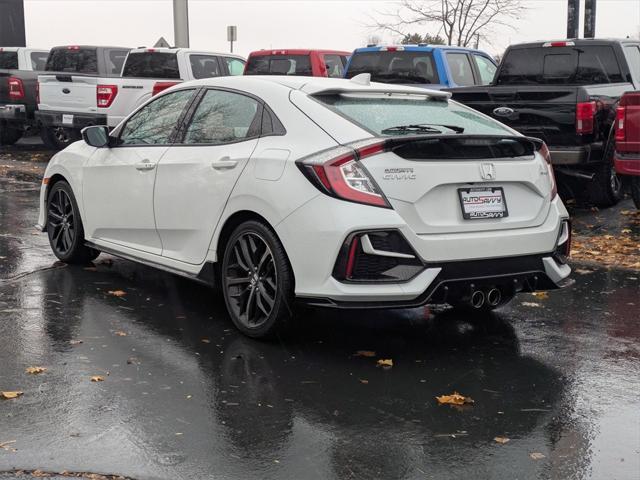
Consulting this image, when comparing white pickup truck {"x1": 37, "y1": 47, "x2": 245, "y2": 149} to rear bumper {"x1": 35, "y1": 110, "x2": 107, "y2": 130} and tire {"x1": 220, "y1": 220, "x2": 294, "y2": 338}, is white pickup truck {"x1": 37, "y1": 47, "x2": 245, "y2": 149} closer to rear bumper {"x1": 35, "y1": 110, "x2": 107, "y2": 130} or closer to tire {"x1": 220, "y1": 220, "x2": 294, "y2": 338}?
rear bumper {"x1": 35, "y1": 110, "x2": 107, "y2": 130}

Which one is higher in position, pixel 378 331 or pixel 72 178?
pixel 72 178

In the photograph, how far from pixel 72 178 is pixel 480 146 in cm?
377

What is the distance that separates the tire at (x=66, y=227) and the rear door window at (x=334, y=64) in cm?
1105

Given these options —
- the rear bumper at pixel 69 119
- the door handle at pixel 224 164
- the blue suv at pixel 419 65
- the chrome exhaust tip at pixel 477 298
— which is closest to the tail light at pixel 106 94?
Result: the rear bumper at pixel 69 119

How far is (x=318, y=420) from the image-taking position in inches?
183

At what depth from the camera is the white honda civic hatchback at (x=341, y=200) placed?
540 cm

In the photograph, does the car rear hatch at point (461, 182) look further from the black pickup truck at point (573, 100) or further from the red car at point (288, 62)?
the red car at point (288, 62)

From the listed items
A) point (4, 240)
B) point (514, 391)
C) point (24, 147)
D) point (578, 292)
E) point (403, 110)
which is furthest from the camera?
point (24, 147)

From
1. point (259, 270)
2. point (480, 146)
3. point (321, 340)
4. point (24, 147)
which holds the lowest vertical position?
point (24, 147)

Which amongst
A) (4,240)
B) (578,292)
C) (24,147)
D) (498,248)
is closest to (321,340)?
(498,248)

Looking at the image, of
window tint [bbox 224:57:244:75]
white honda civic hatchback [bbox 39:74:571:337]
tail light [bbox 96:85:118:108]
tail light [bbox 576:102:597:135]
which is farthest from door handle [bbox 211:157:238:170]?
window tint [bbox 224:57:244:75]

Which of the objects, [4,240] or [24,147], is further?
[24,147]

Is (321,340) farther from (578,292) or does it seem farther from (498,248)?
(578,292)

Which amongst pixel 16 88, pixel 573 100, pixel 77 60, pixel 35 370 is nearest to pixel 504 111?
pixel 573 100
